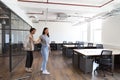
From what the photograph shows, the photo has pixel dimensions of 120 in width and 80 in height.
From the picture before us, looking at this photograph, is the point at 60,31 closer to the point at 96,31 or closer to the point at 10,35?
the point at 96,31

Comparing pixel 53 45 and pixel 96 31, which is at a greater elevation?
pixel 96 31

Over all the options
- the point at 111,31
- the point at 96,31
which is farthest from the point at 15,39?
the point at 96,31

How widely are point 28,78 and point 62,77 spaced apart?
1.04 meters

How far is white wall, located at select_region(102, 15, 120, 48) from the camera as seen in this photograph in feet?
21.8

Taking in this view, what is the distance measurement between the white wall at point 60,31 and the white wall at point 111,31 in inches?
204

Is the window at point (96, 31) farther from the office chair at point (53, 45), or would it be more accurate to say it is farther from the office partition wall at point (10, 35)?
the office partition wall at point (10, 35)

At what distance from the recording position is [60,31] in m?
12.9

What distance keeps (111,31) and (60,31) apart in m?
6.29

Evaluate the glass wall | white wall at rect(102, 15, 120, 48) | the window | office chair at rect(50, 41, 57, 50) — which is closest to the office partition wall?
the glass wall

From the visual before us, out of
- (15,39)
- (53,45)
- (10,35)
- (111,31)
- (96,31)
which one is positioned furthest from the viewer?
(53,45)

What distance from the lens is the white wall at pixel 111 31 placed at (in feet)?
21.8

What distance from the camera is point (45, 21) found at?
41.2 ft

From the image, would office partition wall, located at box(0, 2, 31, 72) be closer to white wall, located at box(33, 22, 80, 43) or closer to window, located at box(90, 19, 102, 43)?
window, located at box(90, 19, 102, 43)

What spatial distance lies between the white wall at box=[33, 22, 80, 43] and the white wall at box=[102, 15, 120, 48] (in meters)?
5.18
